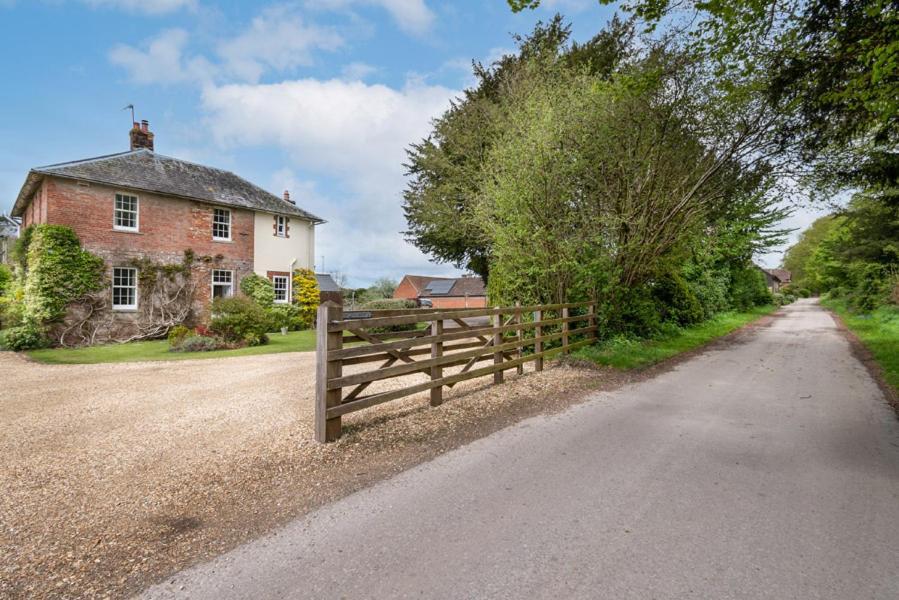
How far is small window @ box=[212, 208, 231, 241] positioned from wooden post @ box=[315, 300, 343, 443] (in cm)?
1720

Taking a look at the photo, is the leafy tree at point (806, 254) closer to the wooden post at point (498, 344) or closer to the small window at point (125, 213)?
the wooden post at point (498, 344)

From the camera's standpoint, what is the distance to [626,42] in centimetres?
1589

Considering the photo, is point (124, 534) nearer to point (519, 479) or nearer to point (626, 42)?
point (519, 479)

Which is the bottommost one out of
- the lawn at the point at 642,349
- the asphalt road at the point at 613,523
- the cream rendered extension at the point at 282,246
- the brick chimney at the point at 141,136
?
the asphalt road at the point at 613,523

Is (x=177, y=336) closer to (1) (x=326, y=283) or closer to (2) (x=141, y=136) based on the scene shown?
(2) (x=141, y=136)

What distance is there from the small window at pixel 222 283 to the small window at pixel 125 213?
3.35 meters

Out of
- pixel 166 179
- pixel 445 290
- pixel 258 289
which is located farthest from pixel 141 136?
pixel 445 290

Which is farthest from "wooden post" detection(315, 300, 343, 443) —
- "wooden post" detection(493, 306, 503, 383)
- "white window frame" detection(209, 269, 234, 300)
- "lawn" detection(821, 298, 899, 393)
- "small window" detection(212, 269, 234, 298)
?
"small window" detection(212, 269, 234, 298)

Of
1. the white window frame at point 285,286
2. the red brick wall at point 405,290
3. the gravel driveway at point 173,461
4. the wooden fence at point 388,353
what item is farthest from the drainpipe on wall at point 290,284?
the red brick wall at point 405,290

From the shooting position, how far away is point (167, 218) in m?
17.6

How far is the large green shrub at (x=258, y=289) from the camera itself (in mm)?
19609

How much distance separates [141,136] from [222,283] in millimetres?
7278

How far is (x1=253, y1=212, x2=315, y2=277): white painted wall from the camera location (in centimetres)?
2044

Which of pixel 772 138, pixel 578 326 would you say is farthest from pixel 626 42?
pixel 578 326
